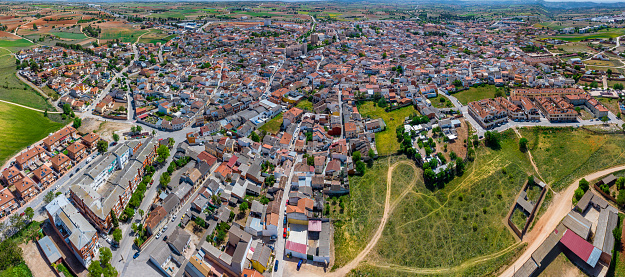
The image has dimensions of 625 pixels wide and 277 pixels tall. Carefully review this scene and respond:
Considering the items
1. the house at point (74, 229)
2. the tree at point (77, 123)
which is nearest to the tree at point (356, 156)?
the house at point (74, 229)

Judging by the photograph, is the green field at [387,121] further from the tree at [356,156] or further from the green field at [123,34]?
the green field at [123,34]

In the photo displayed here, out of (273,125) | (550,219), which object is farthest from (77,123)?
(550,219)

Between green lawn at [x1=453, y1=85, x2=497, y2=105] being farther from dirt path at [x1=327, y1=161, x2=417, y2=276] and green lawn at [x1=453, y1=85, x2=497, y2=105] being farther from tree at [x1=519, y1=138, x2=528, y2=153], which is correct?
dirt path at [x1=327, y1=161, x2=417, y2=276]

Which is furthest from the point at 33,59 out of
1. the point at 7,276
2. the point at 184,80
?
the point at 7,276

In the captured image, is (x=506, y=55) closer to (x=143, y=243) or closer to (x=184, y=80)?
(x=184, y=80)

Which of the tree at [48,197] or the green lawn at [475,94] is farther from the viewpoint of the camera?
the green lawn at [475,94]

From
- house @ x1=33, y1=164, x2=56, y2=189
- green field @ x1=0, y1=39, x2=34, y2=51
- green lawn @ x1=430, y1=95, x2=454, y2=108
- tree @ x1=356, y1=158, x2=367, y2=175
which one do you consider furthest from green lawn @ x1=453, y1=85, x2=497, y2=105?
green field @ x1=0, y1=39, x2=34, y2=51
